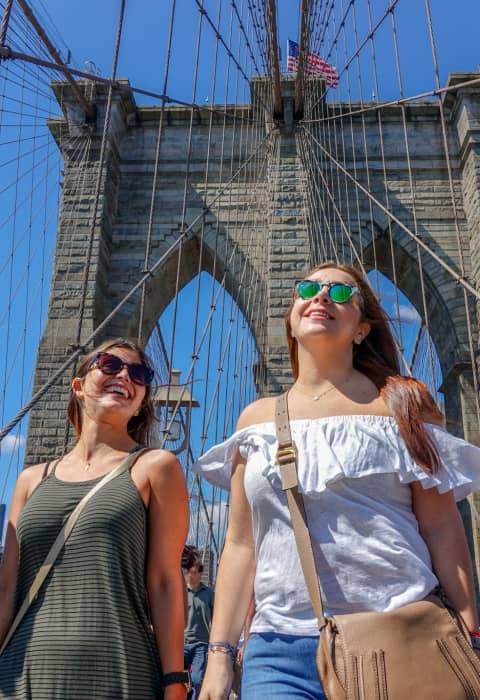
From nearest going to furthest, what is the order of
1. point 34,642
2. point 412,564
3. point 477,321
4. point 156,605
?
point 412,564 < point 34,642 < point 156,605 < point 477,321

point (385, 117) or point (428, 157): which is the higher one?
point (385, 117)

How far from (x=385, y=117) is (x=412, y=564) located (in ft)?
34.3

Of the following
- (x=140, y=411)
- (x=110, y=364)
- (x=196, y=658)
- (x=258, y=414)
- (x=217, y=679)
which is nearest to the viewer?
(x=217, y=679)

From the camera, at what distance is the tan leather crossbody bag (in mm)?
1061

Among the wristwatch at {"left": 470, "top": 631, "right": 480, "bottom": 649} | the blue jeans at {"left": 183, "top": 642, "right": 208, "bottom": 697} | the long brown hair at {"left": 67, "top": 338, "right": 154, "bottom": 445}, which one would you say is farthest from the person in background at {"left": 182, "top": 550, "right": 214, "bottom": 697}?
the wristwatch at {"left": 470, "top": 631, "right": 480, "bottom": 649}

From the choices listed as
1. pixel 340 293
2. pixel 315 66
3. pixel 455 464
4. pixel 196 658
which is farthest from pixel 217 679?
pixel 315 66

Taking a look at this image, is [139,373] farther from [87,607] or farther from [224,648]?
[224,648]

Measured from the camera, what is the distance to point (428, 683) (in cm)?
106

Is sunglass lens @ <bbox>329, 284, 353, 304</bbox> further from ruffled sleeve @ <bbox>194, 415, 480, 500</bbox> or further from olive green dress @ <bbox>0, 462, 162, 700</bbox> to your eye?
olive green dress @ <bbox>0, 462, 162, 700</bbox>

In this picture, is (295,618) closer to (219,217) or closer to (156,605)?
(156,605)

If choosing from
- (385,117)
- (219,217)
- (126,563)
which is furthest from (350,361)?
(385,117)

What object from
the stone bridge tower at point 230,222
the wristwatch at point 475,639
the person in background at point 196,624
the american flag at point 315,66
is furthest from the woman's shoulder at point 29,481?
the american flag at point 315,66

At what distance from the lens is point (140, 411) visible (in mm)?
2002

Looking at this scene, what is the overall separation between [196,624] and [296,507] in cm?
314
